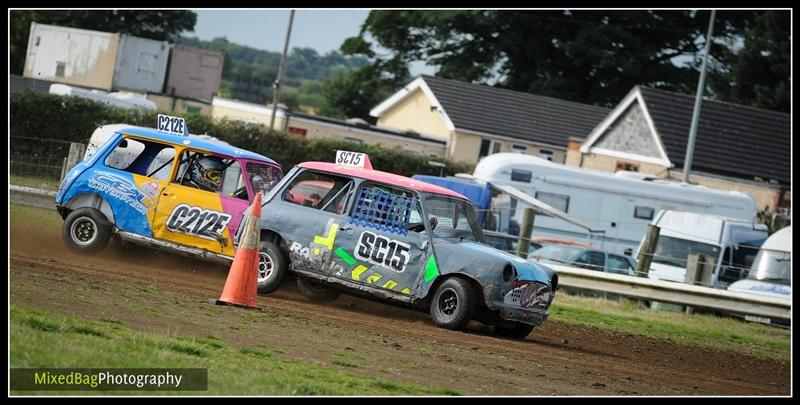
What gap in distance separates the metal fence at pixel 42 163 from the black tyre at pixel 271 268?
9557 mm

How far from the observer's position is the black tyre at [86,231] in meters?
15.4

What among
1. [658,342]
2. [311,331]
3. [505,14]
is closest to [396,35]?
[505,14]

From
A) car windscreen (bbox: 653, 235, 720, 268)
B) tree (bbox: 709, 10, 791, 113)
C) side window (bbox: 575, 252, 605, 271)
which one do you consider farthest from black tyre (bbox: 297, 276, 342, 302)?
tree (bbox: 709, 10, 791, 113)

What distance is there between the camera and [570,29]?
72.6m

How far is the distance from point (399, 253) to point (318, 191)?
1.69 m

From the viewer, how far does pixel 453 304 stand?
13.5 meters

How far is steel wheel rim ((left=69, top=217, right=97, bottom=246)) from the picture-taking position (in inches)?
608

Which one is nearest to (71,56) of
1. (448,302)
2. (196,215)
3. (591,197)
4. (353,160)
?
(591,197)

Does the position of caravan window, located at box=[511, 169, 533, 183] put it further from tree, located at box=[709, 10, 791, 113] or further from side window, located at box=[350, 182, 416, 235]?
tree, located at box=[709, 10, 791, 113]

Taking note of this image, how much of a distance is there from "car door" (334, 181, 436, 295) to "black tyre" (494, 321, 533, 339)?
4.31ft

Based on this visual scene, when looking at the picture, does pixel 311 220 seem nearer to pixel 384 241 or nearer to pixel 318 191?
pixel 318 191

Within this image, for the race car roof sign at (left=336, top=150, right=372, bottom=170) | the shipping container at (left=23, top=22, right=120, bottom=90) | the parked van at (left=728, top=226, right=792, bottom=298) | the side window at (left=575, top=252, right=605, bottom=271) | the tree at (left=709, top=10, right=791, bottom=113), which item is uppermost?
the tree at (left=709, top=10, right=791, bottom=113)

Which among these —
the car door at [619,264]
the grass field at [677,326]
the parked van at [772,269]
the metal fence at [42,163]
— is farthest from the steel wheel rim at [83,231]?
the parked van at [772,269]

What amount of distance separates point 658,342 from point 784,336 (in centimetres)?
639
